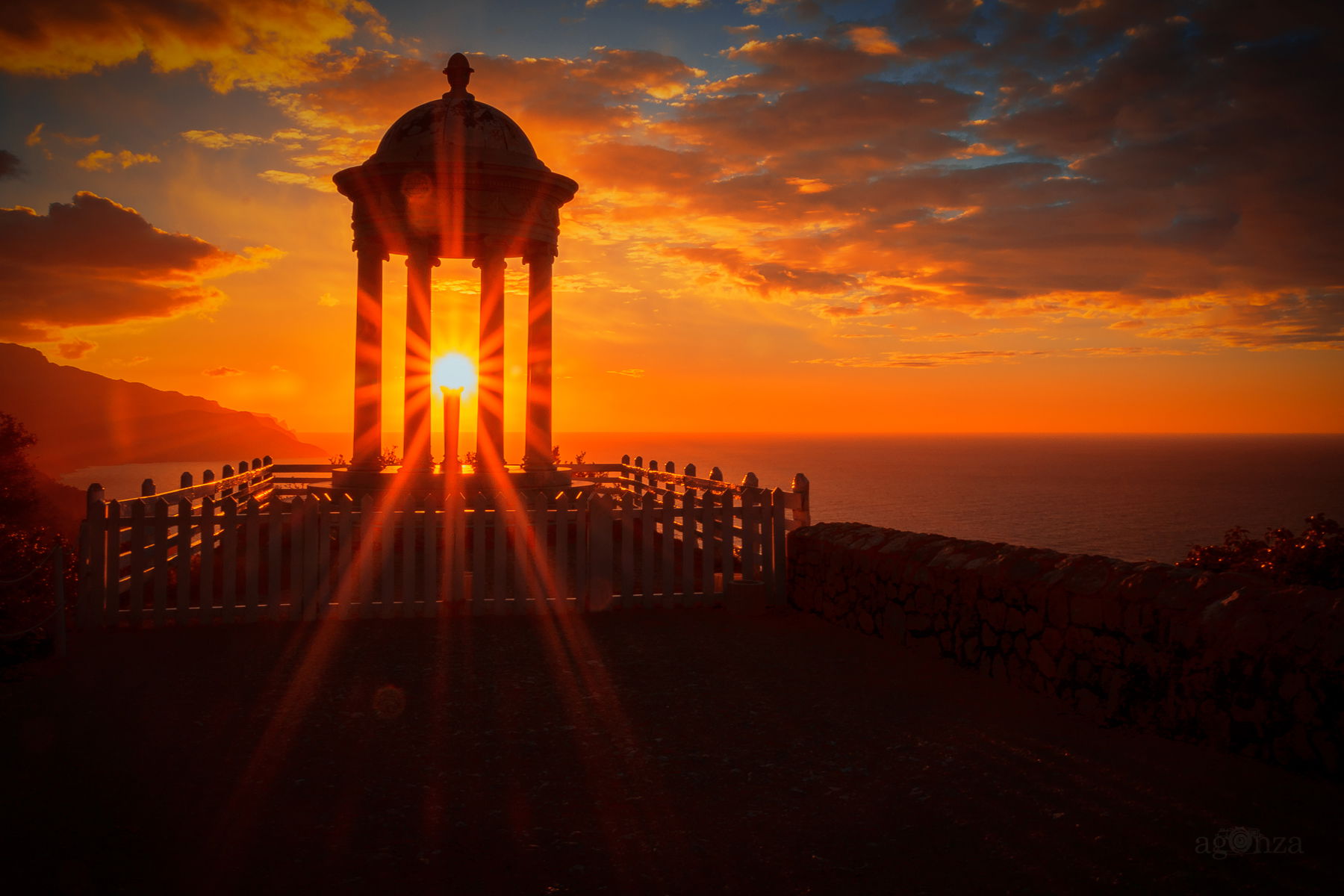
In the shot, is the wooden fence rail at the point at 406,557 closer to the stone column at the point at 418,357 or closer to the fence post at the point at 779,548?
the fence post at the point at 779,548

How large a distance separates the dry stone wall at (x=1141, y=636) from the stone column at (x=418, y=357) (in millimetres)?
11343

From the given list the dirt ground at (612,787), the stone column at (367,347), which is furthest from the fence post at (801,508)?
the stone column at (367,347)

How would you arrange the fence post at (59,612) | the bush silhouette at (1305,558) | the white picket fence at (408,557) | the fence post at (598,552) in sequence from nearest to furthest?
the bush silhouette at (1305,558) < the fence post at (59,612) < the white picket fence at (408,557) < the fence post at (598,552)

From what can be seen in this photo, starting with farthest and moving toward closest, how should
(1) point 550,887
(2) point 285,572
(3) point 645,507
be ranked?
(2) point 285,572, (3) point 645,507, (1) point 550,887

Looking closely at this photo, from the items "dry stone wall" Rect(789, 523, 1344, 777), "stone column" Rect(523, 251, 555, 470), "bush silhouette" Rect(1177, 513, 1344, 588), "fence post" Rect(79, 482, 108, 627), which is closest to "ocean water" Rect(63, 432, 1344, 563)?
"stone column" Rect(523, 251, 555, 470)

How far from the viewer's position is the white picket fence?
29.3 feet

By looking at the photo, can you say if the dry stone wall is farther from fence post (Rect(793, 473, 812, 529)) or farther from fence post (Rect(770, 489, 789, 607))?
fence post (Rect(793, 473, 812, 529))

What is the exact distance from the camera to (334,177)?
651 inches

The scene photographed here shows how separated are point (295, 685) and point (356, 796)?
254 cm

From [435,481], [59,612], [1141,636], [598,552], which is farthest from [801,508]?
[435,481]

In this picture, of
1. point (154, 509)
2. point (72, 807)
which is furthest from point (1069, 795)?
point (154, 509)

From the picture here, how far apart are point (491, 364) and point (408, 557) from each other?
28.1ft

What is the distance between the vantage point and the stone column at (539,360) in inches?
667

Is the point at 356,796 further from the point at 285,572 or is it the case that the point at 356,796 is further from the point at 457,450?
the point at 457,450
